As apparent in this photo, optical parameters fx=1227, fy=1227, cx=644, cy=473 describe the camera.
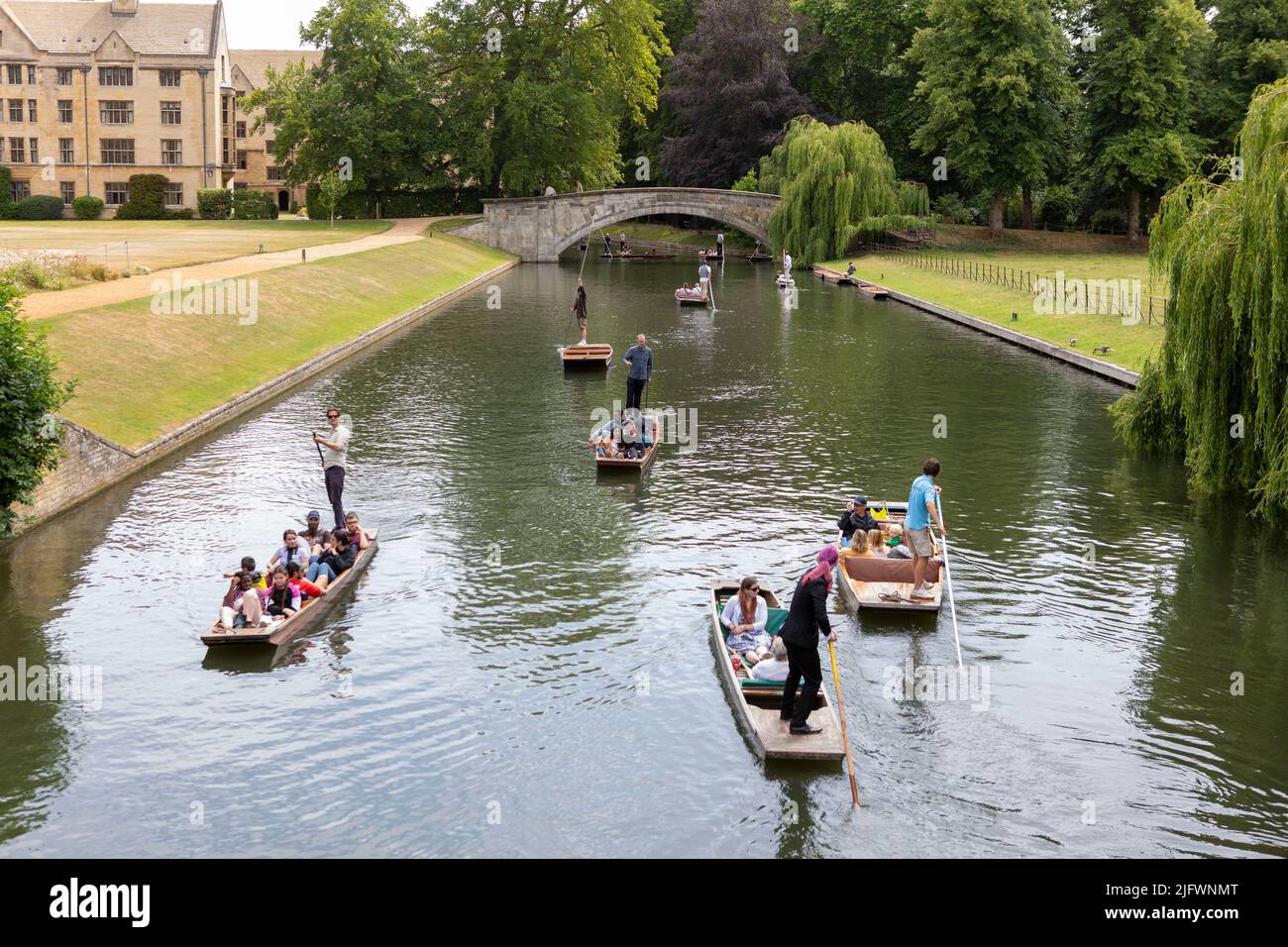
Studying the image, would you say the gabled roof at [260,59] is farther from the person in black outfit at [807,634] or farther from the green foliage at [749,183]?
the person in black outfit at [807,634]

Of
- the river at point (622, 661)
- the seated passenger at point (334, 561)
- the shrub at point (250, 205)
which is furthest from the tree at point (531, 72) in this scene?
the seated passenger at point (334, 561)

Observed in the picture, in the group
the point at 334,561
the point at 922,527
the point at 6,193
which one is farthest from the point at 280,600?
the point at 6,193

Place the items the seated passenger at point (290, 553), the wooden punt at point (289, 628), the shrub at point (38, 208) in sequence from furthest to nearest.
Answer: the shrub at point (38, 208), the seated passenger at point (290, 553), the wooden punt at point (289, 628)

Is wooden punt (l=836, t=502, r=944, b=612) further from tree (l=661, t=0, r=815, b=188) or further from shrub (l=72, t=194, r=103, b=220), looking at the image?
shrub (l=72, t=194, r=103, b=220)

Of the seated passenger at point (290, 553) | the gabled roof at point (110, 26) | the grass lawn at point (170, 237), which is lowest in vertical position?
the seated passenger at point (290, 553)

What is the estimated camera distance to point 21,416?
22281 millimetres

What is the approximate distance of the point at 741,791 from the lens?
13883 millimetres

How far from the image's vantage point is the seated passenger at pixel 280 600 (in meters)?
18.2

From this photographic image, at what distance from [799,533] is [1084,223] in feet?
251

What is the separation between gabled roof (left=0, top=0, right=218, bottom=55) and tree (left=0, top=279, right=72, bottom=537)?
85.6 metres

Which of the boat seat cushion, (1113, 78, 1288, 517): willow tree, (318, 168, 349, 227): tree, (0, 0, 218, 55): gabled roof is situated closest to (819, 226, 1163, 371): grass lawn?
(1113, 78, 1288, 517): willow tree

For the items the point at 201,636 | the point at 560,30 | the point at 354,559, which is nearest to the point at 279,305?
the point at 354,559

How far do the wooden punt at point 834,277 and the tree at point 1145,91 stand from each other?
65.4ft
